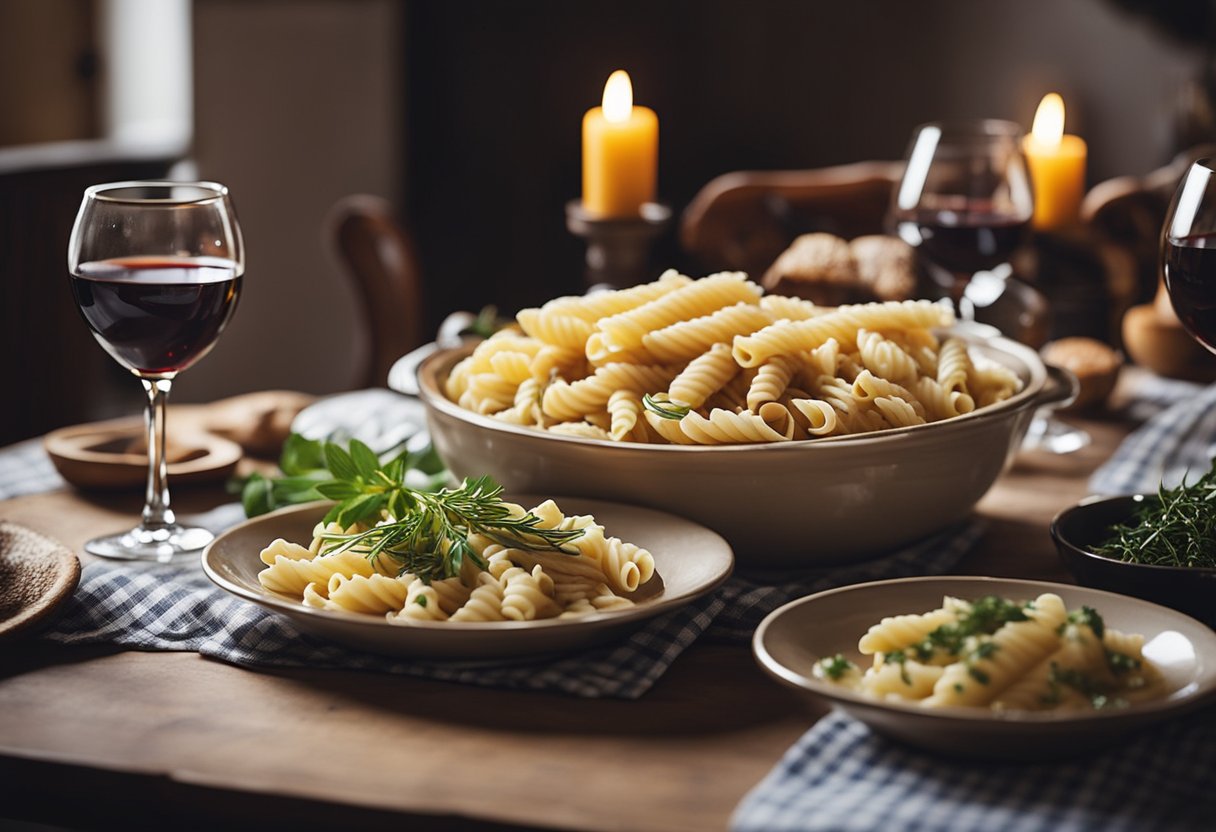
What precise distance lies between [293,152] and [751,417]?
12.3 ft

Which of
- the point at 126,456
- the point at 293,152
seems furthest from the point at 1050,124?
the point at 293,152

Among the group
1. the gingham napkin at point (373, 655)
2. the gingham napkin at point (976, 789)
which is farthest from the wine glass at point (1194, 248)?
the gingham napkin at point (976, 789)

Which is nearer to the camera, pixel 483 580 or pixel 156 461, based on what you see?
pixel 483 580

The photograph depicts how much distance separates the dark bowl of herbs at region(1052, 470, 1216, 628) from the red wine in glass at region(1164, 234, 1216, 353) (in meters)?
0.13

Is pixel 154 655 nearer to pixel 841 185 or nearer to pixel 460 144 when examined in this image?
pixel 841 185

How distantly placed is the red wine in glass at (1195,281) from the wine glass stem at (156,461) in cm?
93

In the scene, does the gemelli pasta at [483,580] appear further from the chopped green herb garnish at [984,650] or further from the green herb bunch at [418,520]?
the chopped green herb garnish at [984,650]

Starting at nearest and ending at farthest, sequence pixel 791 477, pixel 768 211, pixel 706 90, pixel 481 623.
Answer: pixel 481 623
pixel 791 477
pixel 768 211
pixel 706 90

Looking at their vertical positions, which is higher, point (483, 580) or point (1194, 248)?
point (1194, 248)

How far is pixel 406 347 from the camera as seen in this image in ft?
9.40

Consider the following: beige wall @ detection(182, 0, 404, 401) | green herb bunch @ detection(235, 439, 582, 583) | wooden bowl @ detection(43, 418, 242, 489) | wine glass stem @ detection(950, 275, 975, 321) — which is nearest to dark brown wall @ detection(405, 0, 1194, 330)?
beige wall @ detection(182, 0, 404, 401)

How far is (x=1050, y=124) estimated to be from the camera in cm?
223

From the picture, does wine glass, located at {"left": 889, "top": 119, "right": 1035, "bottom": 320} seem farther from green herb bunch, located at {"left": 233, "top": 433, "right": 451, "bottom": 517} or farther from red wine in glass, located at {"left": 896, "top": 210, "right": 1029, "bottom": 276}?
green herb bunch, located at {"left": 233, "top": 433, "right": 451, "bottom": 517}

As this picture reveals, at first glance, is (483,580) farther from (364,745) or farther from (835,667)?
(835,667)
